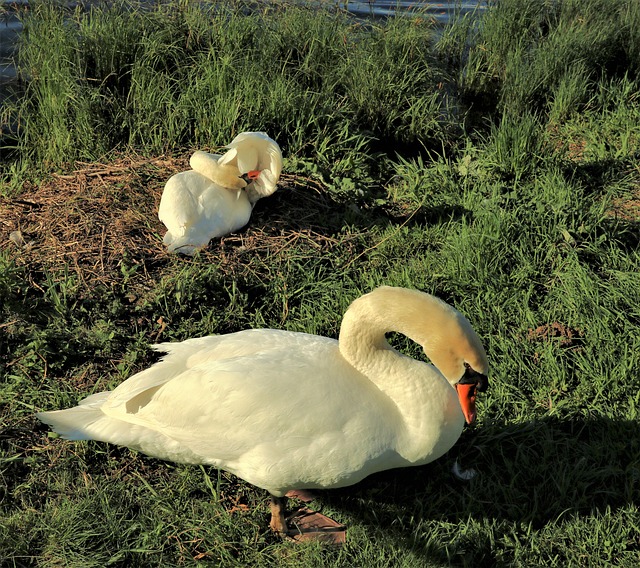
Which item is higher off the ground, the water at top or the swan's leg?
the water at top

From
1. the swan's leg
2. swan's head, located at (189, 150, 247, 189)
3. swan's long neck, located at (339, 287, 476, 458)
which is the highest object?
swan's long neck, located at (339, 287, 476, 458)

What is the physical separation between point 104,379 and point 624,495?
2.44m

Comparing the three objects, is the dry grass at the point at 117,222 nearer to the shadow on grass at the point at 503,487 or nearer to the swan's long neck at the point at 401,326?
the swan's long neck at the point at 401,326

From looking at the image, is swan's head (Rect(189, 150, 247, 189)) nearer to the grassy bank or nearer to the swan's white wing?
the swan's white wing

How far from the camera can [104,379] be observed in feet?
13.1

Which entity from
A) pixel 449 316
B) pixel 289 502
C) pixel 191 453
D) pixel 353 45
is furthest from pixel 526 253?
pixel 353 45

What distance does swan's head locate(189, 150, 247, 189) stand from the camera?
486cm

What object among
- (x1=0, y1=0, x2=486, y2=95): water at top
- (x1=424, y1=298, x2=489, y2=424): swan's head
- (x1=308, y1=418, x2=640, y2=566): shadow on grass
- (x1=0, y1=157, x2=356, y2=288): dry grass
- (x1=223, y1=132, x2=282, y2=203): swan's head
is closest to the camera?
(x1=424, y1=298, x2=489, y2=424): swan's head

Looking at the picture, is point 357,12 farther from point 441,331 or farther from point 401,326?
point 441,331

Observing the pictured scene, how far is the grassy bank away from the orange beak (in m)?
0.47

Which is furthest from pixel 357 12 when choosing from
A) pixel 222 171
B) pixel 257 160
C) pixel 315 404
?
pixel 315 404

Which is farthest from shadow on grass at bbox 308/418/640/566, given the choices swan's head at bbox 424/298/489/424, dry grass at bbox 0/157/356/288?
dry grass at bbox 0/157/356/288

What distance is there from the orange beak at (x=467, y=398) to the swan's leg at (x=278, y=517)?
2.76ft

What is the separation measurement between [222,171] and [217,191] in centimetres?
15
